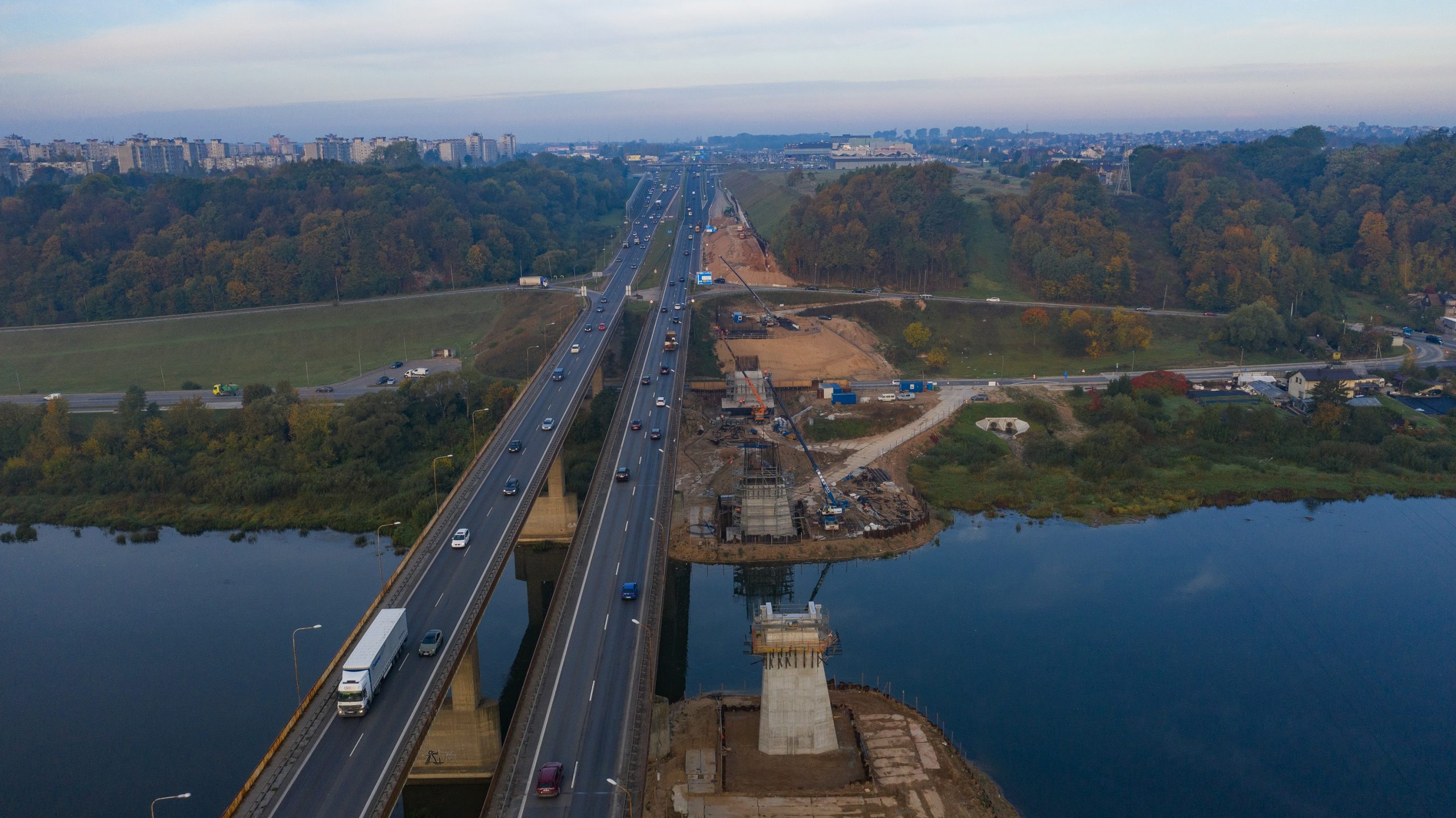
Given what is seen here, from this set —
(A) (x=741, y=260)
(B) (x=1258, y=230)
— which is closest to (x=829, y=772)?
(A) (x=741, y=260)

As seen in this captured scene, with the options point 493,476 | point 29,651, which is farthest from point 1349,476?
point 29,651

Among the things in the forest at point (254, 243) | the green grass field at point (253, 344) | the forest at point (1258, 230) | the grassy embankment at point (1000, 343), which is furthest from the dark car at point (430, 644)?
the forest at point (1258, 230)

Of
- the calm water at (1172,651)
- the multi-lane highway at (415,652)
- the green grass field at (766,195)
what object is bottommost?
the calm water at (1172,651)

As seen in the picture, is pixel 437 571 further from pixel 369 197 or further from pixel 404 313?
pixel 369 197

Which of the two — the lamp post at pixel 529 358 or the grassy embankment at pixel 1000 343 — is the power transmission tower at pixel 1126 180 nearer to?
the grassy embankment at pixel 1000 343

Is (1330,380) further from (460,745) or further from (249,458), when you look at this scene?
(249,458)

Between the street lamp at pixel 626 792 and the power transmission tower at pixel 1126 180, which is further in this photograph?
the power transmission tower at pixel 1126 180
